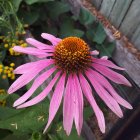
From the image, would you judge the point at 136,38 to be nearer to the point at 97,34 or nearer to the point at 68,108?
the point at 97,34

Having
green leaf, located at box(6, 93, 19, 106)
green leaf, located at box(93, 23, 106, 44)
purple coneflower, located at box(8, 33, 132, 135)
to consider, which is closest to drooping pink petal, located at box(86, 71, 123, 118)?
purple coneflower, located at box(8, 33, 132, 135)

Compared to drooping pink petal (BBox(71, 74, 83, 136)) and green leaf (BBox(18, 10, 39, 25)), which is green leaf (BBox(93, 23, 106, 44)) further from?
drooping pink petal (BBox(71, 74, 83, 136))

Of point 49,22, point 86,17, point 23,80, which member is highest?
point 23,80

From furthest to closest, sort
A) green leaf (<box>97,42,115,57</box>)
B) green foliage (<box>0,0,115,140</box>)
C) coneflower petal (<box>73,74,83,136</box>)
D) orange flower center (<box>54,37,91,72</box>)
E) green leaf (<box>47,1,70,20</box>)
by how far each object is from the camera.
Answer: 1. green leaf (<box>47,1,70,20</box>)
2. green leaf (<box>97,42,115,57</box>)
3. green foliage (<box>0,0,115,140</box>)
4. orange flower center (<box>54,37,91,72</box>)
5. coneflower petal (<box>73,74,83,136</box>)

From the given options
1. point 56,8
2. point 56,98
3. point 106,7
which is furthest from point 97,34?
point 56,98

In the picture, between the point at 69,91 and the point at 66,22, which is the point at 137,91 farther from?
the point at 69,91

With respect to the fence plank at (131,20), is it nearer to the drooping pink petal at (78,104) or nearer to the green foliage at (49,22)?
the green foliage at (49,22)
